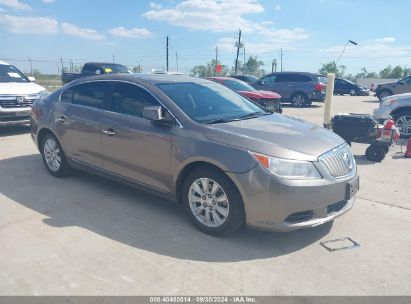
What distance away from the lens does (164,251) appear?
3.67m

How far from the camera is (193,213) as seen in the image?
161 inches

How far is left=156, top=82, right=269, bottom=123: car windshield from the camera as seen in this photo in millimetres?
4344

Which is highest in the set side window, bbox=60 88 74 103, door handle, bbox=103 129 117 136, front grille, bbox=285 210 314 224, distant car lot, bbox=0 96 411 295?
side window, bbox=60 88 74 103

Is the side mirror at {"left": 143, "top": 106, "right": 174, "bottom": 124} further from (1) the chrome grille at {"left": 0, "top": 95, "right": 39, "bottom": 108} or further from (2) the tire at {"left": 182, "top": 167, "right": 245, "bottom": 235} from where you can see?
(1) the chrome grille at {"left": 0, "top": 95, "right": 39, "bottom": 108}

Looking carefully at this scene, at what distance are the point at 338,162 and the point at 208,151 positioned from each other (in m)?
1.34

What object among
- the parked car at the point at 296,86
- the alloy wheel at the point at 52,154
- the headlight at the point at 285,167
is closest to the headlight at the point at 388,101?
the headlight at the point at 285,167

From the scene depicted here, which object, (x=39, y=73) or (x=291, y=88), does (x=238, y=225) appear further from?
(x=39, y=73)

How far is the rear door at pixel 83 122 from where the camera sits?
505 centimetres

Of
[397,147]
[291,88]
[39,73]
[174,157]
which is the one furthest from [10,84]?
[39,73]

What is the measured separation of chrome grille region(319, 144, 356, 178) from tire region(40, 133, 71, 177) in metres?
3.78

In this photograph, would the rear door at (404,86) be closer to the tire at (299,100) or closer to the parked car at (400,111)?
the tire at (299,100)

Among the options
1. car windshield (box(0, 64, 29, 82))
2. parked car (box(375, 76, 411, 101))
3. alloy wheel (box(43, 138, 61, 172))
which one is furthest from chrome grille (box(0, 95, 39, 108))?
parked car (box(375, 76, 411, 101))

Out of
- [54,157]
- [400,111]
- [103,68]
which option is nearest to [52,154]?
[54,157]

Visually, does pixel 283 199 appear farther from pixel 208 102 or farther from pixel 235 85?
pixel 235 85
